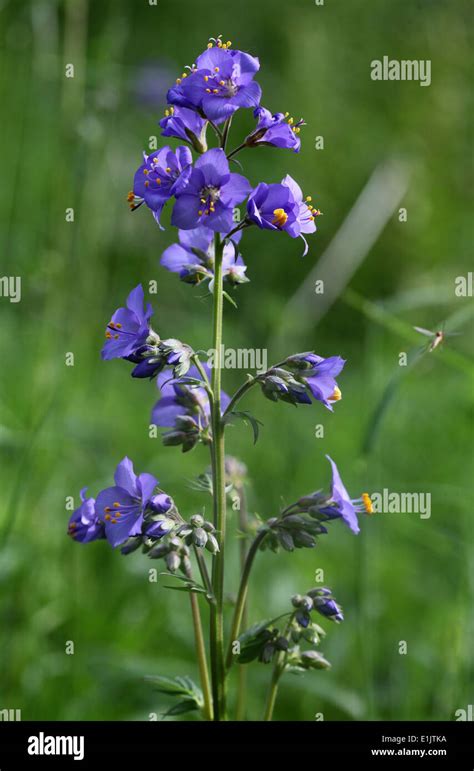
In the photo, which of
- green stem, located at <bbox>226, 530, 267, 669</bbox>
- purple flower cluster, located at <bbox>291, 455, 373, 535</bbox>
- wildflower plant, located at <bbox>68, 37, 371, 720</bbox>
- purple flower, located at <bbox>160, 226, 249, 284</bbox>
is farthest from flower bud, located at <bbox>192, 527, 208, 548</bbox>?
purple flower, located at <bbox>160, 226, 249, 284</bbox>

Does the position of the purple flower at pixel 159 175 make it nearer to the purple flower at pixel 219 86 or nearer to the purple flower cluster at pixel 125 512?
the purple flower at pixel 219 86

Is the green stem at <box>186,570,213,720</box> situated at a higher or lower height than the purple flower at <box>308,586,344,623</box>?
lower

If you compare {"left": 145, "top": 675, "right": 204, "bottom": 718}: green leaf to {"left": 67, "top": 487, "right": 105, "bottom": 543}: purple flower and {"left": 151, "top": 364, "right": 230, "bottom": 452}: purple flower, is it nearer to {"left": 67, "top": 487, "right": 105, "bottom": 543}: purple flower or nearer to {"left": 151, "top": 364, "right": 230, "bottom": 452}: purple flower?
{"left": 67, "top": 487, "right": 105, "bottom": 543}: purple flower

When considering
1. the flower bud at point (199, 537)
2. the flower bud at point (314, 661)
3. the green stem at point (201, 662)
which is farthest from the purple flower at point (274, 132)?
the flower bud at point (314, 661)

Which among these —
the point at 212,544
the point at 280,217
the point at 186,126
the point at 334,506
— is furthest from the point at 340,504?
the point at 186,126

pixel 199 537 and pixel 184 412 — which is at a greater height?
pixel 184 412

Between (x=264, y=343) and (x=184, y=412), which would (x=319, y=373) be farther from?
(x=264, y=343)

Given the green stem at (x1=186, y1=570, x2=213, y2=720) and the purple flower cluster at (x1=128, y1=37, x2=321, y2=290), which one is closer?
the purple flower cluster at (x1=128, y1=37, x2=321, y2=290)
